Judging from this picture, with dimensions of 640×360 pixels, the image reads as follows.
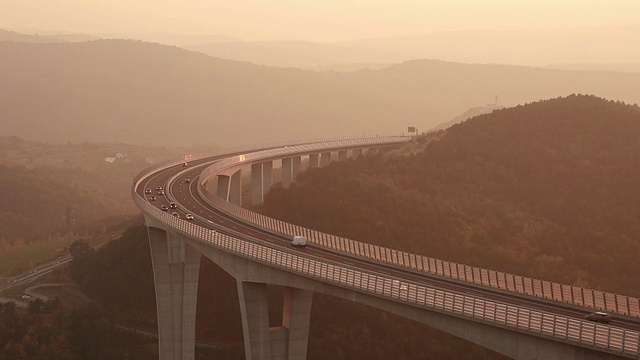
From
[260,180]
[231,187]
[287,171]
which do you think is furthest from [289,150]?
[231,187]

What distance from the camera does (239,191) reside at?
381 ft

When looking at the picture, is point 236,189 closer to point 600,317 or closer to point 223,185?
point 223,185

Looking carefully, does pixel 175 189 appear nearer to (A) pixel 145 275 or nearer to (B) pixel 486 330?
(A) pixel 145 275

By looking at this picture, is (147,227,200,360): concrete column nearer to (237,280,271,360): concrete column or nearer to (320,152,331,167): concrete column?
(237,280,271,360): concrete column

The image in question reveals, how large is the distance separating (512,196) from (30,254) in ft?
305

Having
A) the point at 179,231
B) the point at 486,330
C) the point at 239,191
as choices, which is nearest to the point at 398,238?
the point at 239,191

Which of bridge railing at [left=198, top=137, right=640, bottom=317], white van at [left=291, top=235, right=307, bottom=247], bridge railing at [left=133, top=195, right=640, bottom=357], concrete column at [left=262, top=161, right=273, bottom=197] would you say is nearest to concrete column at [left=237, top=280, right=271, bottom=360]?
bridge railing at [left=133, top=195, right=640, bottom=357]

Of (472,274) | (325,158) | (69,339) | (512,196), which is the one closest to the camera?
(472,274)

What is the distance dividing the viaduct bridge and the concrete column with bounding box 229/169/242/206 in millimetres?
12220

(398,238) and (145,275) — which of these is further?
(145,275)

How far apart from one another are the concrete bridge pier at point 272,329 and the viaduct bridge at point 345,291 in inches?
2.9

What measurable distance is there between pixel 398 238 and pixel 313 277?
48.4 m

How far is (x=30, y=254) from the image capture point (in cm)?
15375

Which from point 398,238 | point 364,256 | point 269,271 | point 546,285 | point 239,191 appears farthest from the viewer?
point 239,191
